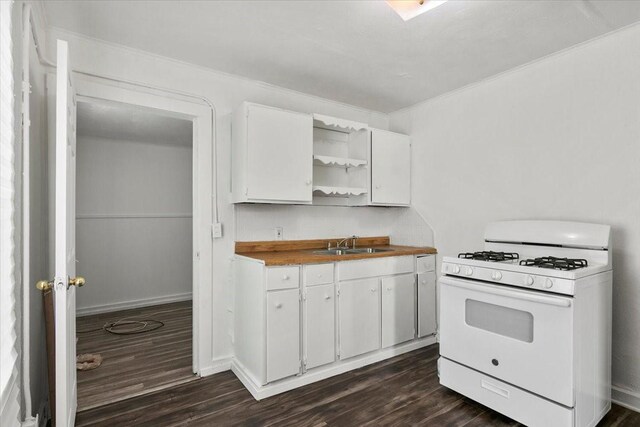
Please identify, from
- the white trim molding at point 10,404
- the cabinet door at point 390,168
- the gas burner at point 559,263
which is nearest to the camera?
the white trim molding at point 10,404

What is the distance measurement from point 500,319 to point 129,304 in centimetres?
442

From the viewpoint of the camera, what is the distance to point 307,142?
2908 millimetres

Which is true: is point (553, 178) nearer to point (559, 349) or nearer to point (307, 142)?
point (559, 349)

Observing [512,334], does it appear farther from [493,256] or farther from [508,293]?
[493,256]

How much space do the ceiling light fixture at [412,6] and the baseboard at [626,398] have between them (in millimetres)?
2632

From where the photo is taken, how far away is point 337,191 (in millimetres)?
3121

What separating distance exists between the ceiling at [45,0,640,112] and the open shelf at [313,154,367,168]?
66 centimetres


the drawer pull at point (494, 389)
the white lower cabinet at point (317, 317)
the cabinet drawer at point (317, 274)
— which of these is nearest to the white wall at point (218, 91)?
the white lower cabinet at point (317, 317)

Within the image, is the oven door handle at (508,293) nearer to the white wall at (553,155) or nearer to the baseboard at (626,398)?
the white wall at (553,155)

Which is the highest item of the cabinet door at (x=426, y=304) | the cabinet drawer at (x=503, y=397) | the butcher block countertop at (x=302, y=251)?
the butcher block countertop at (x=302, y=251)

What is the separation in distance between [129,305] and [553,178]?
4.91 metres

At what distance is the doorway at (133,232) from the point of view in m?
3.61

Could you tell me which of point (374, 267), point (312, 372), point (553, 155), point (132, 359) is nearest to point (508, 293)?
point (374, 267)

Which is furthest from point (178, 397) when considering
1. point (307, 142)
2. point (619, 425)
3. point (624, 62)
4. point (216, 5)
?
point (624, 62)
